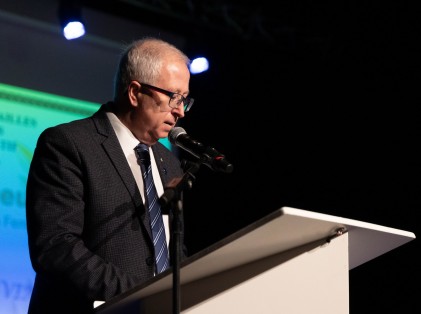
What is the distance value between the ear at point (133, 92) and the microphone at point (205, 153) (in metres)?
0.61

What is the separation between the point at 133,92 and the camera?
307 cm

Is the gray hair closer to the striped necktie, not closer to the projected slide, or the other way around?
the striped necktie

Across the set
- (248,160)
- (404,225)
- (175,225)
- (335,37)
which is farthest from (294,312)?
(335,37)

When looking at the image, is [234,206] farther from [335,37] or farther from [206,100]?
[335,37]

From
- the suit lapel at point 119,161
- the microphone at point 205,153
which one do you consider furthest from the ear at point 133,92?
the microphone at point 205,153

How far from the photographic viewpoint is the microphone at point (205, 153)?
220 cm

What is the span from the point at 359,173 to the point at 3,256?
2621 mm

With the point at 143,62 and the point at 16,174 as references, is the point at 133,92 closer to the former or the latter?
the point at 143,62

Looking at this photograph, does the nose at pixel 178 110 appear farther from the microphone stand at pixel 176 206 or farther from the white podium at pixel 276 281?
the white podium at pixel 276 281

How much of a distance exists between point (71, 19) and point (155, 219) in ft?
7.20

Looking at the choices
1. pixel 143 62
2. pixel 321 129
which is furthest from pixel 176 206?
pixel 321 129

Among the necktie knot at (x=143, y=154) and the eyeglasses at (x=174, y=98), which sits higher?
the eyeglasses at (x=174, y=98)

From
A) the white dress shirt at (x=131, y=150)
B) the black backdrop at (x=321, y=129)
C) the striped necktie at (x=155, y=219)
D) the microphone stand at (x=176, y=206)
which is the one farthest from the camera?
the black backdrop at (x=321, y=129)

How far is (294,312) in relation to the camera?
2.06 m
